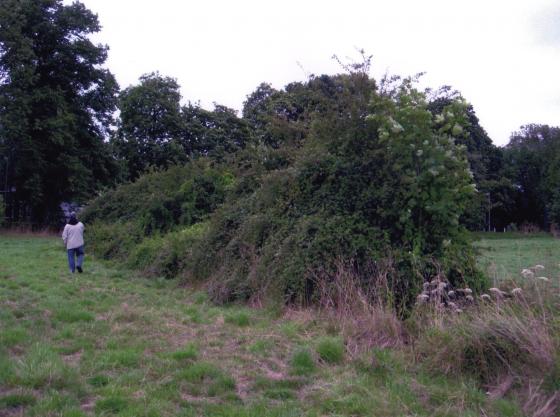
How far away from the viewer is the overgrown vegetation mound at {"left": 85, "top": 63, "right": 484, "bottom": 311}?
32.2 feet

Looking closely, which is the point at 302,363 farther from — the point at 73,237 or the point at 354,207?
the point at 73,237

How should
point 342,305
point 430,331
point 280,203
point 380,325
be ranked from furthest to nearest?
point 280,203, point 342,305, point 380,325, point 430,331

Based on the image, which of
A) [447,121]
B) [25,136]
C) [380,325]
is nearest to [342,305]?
[380,325]

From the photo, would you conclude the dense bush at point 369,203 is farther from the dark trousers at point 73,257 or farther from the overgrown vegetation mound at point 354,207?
the dark trousers at point 73,257

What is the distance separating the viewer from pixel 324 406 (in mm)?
5512

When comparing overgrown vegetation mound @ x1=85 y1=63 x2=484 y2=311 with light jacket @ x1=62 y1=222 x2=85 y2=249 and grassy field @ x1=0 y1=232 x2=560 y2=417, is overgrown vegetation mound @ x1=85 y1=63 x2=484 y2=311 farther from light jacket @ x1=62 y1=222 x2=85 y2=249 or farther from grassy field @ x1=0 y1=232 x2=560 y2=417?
light jacket @ x1=62 y1=222 x2=85 y2=249

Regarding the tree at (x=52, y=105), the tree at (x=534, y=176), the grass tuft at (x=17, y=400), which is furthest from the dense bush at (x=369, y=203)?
the tree at (x=534, y=176)

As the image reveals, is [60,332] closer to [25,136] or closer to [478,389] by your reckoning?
[478,389]

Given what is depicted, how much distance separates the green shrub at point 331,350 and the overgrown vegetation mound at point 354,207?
5.09 feet

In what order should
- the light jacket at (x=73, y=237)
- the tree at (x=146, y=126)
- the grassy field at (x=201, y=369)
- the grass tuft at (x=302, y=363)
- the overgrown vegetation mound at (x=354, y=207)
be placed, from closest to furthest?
the grassy field at (x=201, y=369) < the grass tuft at (x=302, y=363) < the overgrown vegetation mound at (x=354, y=207) < the light jacket at (x=73, y=237) < the tree at (x=146, y=126)

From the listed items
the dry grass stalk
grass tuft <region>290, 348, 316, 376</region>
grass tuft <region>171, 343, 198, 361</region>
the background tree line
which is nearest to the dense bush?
the dry grass stalk

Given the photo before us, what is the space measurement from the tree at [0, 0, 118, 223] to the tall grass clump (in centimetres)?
3211

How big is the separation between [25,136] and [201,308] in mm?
28020

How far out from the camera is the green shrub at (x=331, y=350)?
6941 millimetres
